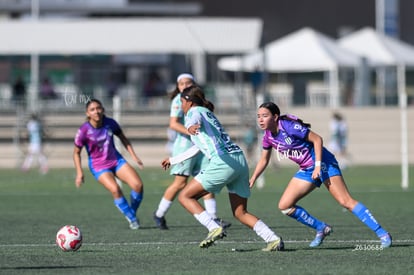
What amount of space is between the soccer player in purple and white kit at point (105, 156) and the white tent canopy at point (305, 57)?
27033 mm

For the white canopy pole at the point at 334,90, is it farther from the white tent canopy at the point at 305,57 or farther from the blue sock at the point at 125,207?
the blue sock at the point at 125,207

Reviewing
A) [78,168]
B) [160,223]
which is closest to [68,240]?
[78,168]

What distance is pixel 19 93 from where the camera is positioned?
140 feet

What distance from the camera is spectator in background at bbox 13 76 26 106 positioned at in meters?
41.8

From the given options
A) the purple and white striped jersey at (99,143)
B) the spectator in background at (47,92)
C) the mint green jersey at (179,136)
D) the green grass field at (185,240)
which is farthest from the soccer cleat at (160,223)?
the spectator in background at (47,92)

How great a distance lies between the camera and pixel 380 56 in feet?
151

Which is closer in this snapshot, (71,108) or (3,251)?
(3,251)

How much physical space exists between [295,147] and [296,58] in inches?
1249

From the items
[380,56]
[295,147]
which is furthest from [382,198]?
[380,56]

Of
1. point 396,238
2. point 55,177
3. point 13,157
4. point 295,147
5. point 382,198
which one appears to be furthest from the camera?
point 13,157

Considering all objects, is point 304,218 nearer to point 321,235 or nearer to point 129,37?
point 321,235

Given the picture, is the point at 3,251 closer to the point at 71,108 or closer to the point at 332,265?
the point at 332,265

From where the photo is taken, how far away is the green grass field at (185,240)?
11.3m

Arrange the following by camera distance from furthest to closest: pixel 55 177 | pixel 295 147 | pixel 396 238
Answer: pixel 55 177, pixel 396 238, pixel 295 147
